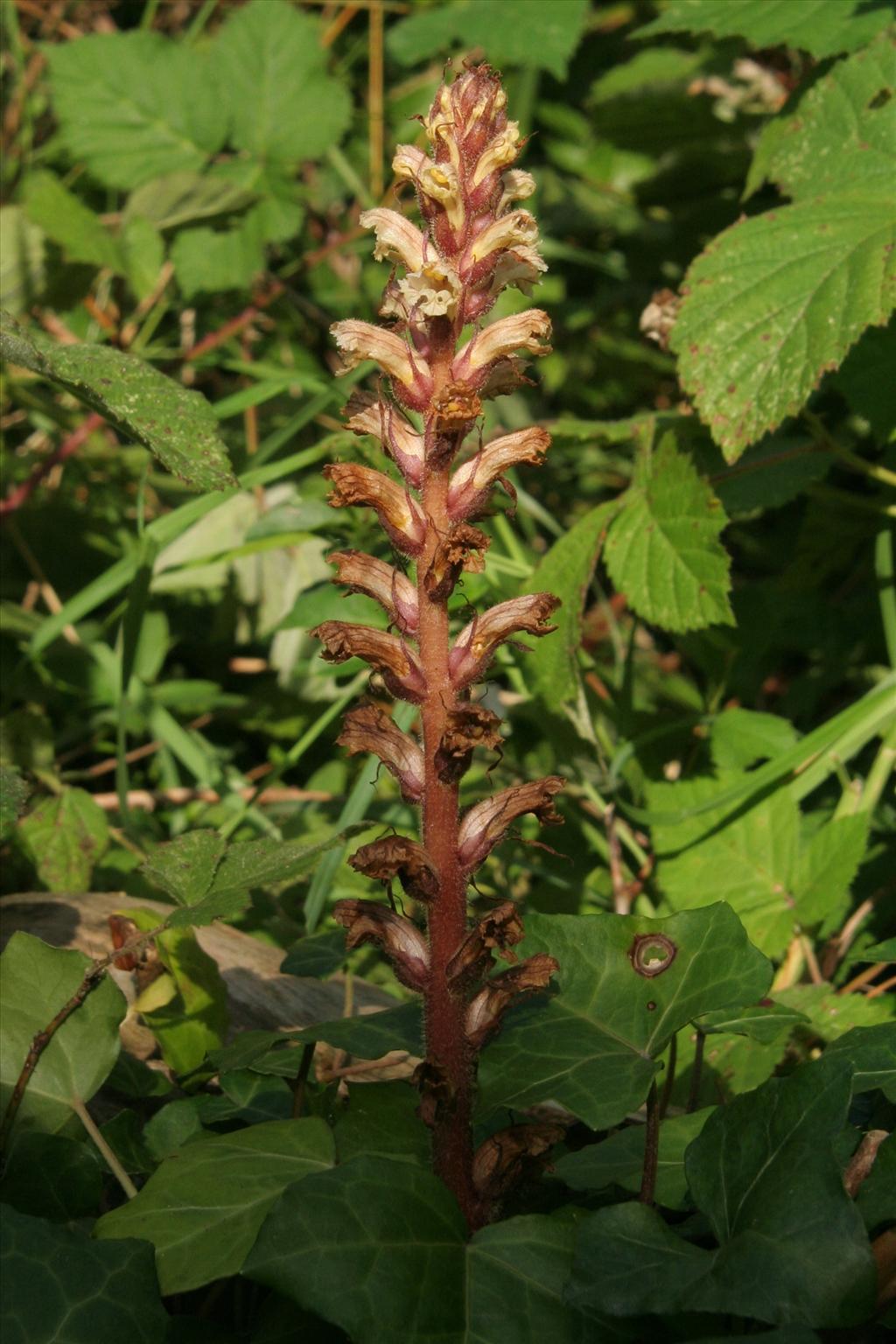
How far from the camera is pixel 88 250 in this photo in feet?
11.2

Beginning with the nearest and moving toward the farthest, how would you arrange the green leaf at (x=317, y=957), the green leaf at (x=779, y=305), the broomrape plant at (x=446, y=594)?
the broomrape plant at (x=446, y=594), the green leaf at (x=317, y=957), the green leaf at (x=779, y=305)

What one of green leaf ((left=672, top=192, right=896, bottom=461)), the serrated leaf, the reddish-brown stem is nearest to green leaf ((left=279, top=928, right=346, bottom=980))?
the reddish-brown stem

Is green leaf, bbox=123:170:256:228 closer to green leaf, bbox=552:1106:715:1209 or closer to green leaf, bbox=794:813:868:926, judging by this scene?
green leaf, bbox=794:813:868:926

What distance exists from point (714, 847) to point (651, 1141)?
1288 millimetres

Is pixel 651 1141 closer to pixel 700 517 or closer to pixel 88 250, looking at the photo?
pixel 700 517

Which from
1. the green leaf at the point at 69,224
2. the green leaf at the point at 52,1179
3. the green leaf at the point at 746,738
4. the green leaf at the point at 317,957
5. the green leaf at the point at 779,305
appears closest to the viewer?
the green leaf at the point at 52,1179

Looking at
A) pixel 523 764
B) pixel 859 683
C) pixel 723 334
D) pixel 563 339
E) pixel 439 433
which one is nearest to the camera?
pixel 439 433

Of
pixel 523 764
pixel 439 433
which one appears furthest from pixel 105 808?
pixel 439 433

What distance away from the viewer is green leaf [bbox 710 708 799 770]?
279 centimetres

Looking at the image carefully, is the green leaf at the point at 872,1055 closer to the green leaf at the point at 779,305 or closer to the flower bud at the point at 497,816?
the flower bud at the point at 497,816

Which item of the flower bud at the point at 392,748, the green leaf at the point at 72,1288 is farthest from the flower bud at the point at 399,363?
the green leaf at the point at 72,1288

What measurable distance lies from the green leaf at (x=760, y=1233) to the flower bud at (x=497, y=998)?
0.74 feet

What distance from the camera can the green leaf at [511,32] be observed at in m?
3.71

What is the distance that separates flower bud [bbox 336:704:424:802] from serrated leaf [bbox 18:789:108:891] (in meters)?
1.32
